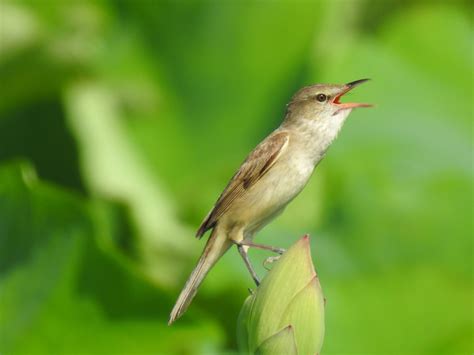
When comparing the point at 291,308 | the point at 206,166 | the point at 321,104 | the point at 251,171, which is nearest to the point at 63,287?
the point at 251,171

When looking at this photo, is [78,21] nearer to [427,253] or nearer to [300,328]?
[427,253]

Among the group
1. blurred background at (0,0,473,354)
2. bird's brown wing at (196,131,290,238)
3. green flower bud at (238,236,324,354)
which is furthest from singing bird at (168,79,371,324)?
blurred background at (0,0,473,354)

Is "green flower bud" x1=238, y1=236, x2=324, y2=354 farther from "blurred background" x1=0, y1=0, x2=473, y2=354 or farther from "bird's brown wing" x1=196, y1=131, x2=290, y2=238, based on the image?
"blurred background" x1=0, y1=0, x2=473, y2=354

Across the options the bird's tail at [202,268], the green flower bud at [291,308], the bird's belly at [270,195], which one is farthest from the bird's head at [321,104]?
the green flower bud at [291,308]

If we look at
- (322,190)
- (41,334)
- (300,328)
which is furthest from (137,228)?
(300,328)

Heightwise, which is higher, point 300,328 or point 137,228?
point 300,328

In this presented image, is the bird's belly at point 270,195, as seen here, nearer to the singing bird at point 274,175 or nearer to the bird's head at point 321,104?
the singing bird at point 274,175

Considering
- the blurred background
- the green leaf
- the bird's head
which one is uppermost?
the bird's head
